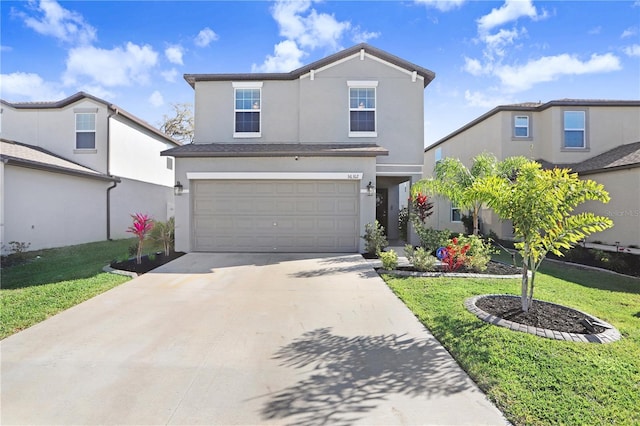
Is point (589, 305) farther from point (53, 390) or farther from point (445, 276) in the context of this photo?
point (53, 390)

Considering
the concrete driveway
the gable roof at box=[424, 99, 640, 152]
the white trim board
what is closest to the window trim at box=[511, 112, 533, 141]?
the gable roof at box=[424, 99, 640, 152]

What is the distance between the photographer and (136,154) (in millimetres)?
16781

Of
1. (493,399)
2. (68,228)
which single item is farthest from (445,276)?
(68,228)

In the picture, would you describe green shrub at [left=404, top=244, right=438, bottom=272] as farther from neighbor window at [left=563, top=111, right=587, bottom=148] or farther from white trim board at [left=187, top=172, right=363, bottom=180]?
neighbor window at [left=563, top=111, right=587, bottom=148]

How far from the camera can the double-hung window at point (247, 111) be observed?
13.2m

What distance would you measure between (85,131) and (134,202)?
3949mm

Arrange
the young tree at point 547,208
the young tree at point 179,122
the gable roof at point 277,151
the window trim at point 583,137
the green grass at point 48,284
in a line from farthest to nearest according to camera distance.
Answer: the young tree at point 179,122
the window trim at point 583,137
the gable roof at point 277,151
the green grass at point 48,284
the young tree at point 547,208

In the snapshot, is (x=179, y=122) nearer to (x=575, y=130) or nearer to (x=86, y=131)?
(x=86, y=131)

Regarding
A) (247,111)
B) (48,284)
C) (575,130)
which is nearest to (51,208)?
(48,284)

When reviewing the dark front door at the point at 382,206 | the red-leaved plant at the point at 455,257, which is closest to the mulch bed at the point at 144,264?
the red-leaved plant at the point at 455,257

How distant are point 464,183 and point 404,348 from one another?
680 centimetres

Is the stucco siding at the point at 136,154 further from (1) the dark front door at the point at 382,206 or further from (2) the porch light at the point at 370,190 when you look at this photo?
(1) the dark front door at the point at 382,206

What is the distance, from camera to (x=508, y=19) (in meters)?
10.5

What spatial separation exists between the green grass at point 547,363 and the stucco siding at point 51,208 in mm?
12668
